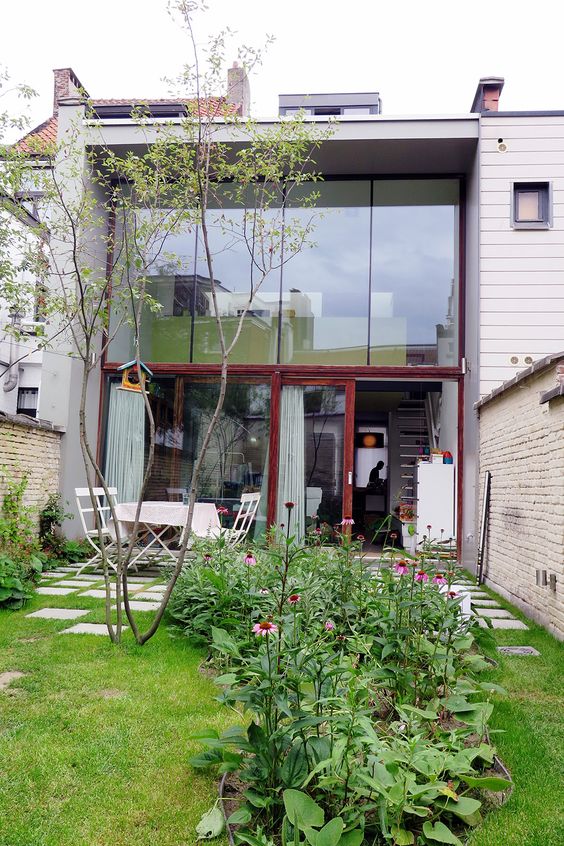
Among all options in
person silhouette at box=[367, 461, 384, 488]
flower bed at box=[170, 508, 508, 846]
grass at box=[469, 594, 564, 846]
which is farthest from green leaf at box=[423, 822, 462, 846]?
person silhouette at box=[367, 461, 384, 488]

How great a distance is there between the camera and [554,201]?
7668mm

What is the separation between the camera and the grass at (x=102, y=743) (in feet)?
6.18

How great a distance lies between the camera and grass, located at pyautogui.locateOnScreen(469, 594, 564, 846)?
1858 millimetres

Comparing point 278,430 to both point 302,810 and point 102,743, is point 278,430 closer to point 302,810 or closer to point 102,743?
point 102,743

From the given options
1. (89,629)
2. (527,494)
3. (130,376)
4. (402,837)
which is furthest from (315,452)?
(402,837)

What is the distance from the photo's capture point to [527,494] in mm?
5379

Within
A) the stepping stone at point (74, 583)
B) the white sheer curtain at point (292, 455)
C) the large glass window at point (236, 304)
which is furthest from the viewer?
the large glass window at point (236, 304)

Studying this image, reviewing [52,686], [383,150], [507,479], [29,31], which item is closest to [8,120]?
[29,31]

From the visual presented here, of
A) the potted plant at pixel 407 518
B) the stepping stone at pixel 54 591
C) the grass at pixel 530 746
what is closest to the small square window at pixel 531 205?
the potted plant at pixel 407 518

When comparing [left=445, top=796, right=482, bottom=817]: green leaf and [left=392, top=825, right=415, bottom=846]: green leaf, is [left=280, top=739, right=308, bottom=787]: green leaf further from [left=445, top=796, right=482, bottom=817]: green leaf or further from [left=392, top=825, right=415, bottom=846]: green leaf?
[left=445, top=796, right=482, bottom=817]: green leaf

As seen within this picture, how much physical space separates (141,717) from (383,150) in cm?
739

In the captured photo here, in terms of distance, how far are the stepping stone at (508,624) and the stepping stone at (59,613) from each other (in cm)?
286

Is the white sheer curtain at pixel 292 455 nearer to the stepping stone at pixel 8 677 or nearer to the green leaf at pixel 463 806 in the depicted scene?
the stepping stone at pixel 8 677

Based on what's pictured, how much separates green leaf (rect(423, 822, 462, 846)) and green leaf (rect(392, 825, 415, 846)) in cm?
4
